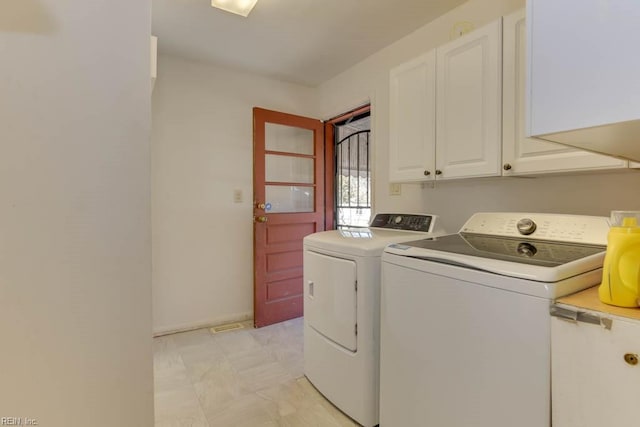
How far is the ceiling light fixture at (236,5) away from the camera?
6.06ft

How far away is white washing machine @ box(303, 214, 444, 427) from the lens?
4.83ft

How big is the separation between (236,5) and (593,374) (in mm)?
2387

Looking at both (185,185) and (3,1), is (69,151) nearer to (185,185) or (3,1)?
(3,1)

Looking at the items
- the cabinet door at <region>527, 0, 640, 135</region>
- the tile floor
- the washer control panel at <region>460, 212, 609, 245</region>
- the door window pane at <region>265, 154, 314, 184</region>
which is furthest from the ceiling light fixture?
the tile floor

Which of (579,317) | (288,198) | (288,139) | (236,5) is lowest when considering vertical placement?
(579,317)

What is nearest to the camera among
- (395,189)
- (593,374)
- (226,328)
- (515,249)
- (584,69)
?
(584,69)

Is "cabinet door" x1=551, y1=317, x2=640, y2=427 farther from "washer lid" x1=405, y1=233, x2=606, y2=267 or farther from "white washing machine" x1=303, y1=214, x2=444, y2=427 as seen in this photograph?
"white washing machine" x1=303, y1=214, x2=444, y2=427

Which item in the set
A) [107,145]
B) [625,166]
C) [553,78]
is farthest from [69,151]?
[625,166]

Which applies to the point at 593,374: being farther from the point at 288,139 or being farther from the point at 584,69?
the point at 288,139

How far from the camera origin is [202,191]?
2707 mm

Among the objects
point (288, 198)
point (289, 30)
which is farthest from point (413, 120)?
point (288, 198)

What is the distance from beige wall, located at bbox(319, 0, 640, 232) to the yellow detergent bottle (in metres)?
0.75

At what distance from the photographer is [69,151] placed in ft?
2.65

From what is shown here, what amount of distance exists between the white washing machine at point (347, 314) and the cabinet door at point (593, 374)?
76 cm
